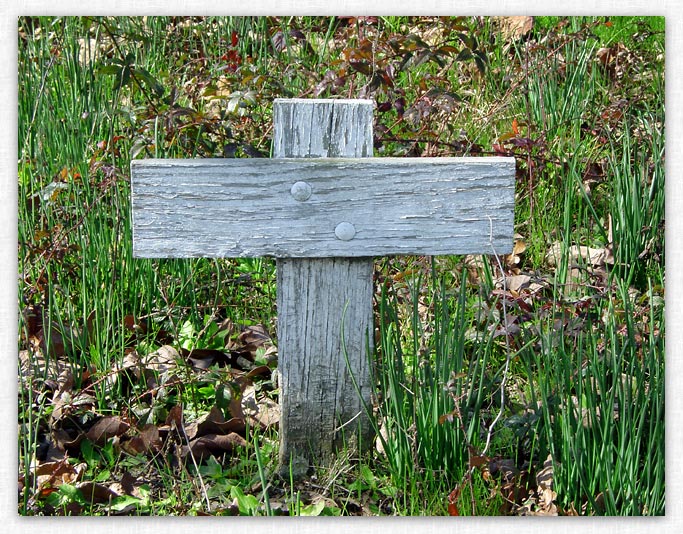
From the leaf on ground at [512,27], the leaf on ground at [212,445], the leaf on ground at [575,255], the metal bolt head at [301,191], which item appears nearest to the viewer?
the metal bolt head at [301,191]

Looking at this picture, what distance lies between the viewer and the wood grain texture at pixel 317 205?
1.65 m

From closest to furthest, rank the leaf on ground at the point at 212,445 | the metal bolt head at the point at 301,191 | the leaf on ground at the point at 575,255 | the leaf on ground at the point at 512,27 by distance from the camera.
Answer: the metal bolt head at the point at 301,191, the leaf on ground at the point at 212,445, the leaf on ground at the point at 575,255, the leaf on ground at the point at 512,27

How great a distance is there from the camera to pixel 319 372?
1801 millimetres

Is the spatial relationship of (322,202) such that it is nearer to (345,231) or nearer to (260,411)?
(345,231)

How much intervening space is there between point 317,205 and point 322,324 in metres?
0.26

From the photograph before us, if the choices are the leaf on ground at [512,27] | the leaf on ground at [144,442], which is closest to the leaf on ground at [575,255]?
the leaf on ground at [512,27]

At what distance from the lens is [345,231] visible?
5.47 feet

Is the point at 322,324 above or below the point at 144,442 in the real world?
above

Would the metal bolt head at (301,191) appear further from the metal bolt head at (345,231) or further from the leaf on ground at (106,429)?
the leaf on ground at (106,429)

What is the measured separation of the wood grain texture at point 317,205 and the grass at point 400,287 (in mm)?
139

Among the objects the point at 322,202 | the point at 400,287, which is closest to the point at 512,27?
the point at 400,287

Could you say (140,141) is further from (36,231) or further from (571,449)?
(571,449)

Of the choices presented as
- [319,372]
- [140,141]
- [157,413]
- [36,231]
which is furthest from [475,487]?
[36,231]

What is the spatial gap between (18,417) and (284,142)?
0.91 m
